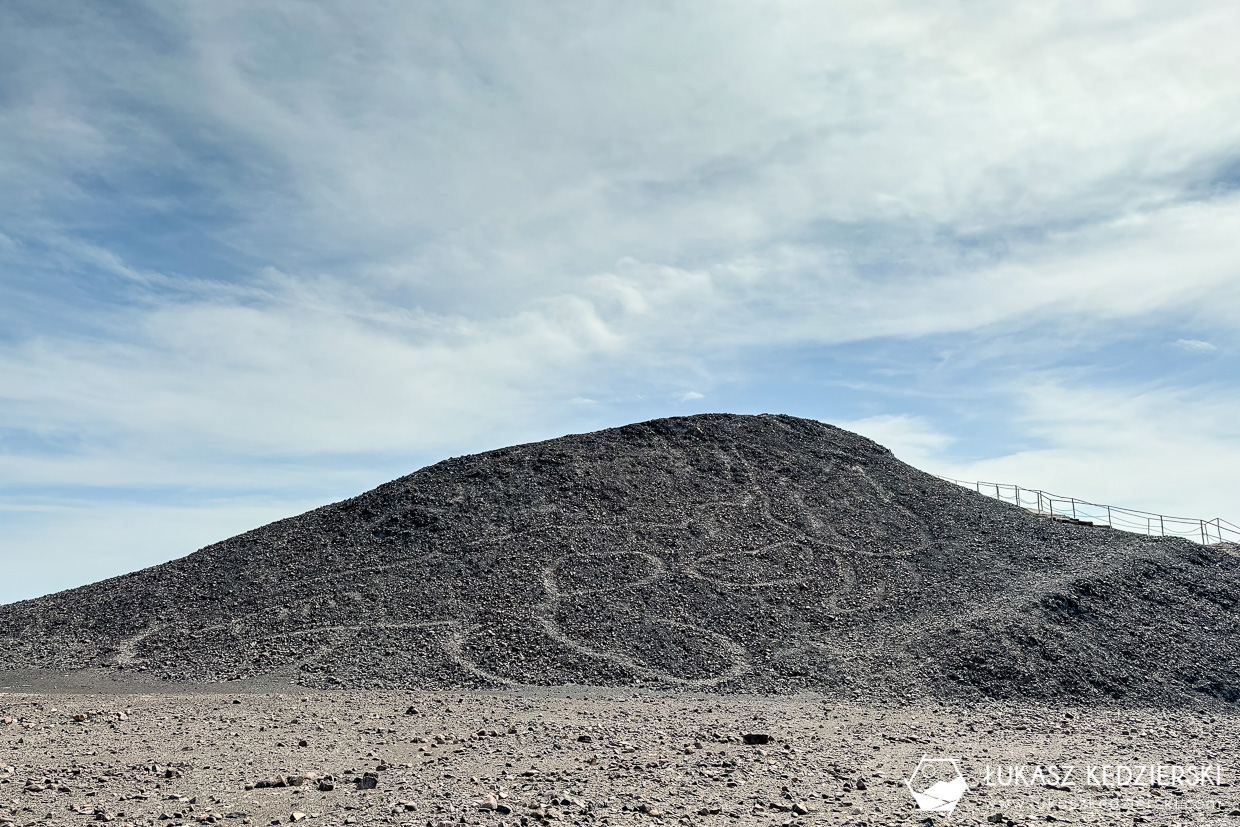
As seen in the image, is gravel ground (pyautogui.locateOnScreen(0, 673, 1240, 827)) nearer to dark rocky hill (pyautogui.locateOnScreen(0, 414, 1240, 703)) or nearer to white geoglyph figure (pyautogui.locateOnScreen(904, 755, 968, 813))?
white geoglyph figure (pyautogui.locateOnScreen(904, 755, 968, 813))

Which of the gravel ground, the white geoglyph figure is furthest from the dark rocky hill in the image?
the white geoglyph figure

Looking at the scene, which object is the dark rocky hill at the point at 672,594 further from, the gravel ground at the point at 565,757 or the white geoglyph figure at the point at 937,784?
the white geoglyph figure at the point at 937,784

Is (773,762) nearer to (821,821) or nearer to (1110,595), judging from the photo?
(821,821)

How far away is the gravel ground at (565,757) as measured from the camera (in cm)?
762

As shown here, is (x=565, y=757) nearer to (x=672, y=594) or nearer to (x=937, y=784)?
(x=937, y=784)

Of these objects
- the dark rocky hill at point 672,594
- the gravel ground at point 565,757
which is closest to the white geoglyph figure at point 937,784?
the gravel ground at point 565,757

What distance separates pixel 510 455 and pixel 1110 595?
14371mm

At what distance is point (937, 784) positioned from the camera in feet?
27.9

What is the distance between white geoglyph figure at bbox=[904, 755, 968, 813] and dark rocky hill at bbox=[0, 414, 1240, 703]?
4.28 meters

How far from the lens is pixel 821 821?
7.30 meters

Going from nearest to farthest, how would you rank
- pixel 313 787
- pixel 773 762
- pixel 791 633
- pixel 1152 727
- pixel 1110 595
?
pixel 313 787
pixel 773 762
pixel 1152 727
pixel 791 633
pixel 1110 595

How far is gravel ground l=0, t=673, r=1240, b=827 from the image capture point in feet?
25.0

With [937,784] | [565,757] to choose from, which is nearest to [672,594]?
[565,757]

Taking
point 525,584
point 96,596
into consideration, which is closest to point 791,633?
point 525,584
